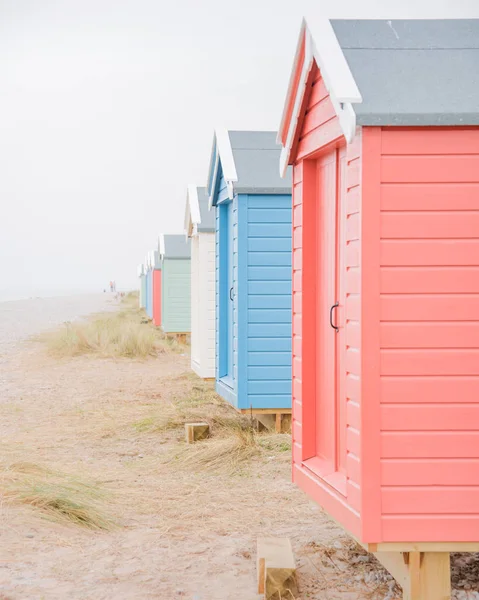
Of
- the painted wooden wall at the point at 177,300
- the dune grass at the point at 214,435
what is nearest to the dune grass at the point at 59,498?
the dune grass at the point at 214,435

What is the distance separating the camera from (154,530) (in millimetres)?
6637

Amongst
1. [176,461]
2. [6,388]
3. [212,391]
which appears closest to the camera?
[176,461]

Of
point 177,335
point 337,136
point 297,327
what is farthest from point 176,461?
point 177,335

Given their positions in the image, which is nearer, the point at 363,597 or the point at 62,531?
the point at 363,597

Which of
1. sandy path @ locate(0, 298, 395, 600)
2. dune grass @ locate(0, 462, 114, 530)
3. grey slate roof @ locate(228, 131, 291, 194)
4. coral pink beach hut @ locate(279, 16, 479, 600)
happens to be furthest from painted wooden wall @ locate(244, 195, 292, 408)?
coral pink beach hut @ locate(279, 16, 479, 600)

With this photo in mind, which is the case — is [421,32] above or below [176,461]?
above

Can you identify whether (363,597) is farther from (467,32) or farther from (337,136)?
(467,32)

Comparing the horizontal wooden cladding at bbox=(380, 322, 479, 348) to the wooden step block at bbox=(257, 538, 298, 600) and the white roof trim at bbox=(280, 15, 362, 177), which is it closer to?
the white roof trim at bbox=(280, 15, 362, 177)

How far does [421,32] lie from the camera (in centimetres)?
504

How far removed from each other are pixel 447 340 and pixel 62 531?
3.42 meters

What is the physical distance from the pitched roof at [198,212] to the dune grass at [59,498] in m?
6.31

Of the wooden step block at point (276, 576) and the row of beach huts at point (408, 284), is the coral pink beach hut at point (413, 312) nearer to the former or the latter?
the row of beach huts at point (408, 284)

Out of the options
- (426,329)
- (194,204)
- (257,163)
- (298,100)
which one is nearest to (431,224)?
(426,329)

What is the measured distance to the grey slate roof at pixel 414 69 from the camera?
14.5 feet
